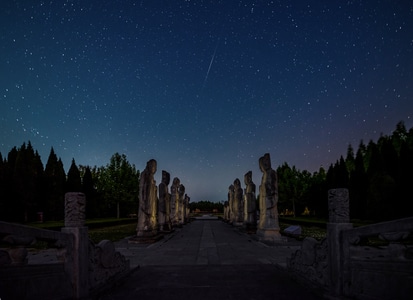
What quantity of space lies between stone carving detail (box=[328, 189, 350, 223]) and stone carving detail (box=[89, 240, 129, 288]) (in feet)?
15.1

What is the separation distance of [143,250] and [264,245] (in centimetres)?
559

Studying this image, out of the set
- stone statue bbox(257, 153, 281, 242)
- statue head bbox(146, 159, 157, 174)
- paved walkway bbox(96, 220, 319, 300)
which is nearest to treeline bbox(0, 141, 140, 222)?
statue head bbox(146, 159, 157, 174)

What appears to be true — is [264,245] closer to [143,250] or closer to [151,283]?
[143,250]

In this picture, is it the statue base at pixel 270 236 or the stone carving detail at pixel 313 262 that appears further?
the statue base at pixel 270 236

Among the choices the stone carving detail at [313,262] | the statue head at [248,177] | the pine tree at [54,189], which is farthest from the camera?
the pine tree at [54,189]

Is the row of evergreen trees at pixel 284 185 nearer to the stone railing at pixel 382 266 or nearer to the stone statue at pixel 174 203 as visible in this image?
the stone statue at pixel 174 203

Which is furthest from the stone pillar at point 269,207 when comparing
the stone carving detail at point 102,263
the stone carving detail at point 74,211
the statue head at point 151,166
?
the stone carving detail at point 74,211

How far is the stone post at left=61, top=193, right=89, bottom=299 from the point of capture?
17.4ft

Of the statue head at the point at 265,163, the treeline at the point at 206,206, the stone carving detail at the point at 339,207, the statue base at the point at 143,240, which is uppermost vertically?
the statue head at the point at 265,163

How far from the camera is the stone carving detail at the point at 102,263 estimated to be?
19.5 ft

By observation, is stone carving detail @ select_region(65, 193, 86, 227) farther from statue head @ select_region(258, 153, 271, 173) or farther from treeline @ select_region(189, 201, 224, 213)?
treeline @ select_region(189, 201, 224, 213)

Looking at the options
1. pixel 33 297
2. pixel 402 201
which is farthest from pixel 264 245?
pixel 402 201

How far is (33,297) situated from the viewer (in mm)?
4355

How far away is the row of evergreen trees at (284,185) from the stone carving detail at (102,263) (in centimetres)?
2719
